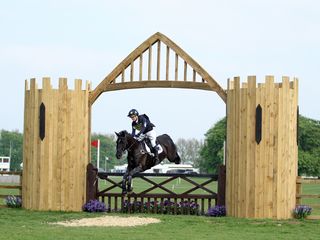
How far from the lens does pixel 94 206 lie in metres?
20.4

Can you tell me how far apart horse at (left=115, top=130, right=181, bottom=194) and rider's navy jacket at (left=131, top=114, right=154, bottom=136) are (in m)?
0.31

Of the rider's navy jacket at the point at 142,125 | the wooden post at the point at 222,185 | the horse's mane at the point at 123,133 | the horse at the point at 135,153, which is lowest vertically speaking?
the wooden post at the point at 222,185

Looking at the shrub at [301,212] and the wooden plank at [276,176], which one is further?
the shrub at [301,212]

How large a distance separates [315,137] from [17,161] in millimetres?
37493

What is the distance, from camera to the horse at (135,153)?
63.1 ft

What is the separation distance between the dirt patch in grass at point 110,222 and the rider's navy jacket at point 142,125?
2.34 m

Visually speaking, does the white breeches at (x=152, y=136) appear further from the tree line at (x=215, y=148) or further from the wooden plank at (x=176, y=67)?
the tree line at (x=215, y=148)

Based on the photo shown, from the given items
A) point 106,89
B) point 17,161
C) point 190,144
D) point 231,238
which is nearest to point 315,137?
point 190,144

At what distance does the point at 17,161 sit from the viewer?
97500 mm

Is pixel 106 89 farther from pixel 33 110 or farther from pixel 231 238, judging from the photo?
pixel 231 238

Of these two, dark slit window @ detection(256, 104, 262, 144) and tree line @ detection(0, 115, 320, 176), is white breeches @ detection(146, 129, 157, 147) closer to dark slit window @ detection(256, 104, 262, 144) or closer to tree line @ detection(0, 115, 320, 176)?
dark slit window @ detection(256, 104, 262, 144)

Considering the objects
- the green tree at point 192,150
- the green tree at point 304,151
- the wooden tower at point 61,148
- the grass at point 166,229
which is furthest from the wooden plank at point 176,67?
the green tree at point 192,150

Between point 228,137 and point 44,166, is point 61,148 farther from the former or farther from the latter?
point 228,137

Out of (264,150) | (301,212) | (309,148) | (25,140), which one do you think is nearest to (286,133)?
(264,150)
